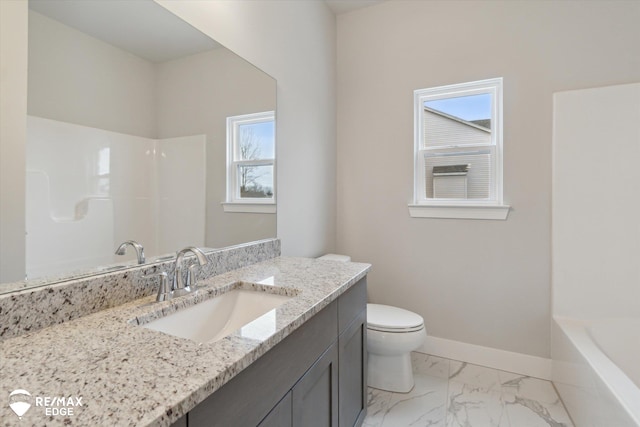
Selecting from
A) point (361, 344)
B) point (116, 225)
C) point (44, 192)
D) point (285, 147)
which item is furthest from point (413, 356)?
point (44, 192)

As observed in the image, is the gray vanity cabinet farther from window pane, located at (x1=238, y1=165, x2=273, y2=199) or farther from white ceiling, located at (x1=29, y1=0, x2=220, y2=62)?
white ceiling, located at (x1=29, y1=0, x2=220, y2=62)

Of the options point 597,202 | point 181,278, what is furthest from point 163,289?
point 597,202

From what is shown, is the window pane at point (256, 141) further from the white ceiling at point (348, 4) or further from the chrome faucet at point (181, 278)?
the white ceiling at point (348, 4)

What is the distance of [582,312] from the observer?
6.52 feet

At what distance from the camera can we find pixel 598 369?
1.44 m

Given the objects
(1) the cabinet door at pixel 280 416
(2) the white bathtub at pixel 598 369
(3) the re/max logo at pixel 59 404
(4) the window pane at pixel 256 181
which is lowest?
(2) the white bathtub at pixel 598 369

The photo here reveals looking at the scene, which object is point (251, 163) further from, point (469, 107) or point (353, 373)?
point (469, 107)

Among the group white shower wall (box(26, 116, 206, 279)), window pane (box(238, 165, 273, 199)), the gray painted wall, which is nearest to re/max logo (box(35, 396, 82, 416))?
white shower wall (box(26, 116, 206, 279))

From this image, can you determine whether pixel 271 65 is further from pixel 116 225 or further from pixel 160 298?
pixel 160 298

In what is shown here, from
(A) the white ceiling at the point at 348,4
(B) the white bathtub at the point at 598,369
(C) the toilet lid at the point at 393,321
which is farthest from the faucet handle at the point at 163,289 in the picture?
(A) the white ceiling at the point at 348,4

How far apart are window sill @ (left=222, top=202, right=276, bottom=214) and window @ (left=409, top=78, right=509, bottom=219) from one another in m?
1.18

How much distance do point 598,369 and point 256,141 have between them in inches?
78.5

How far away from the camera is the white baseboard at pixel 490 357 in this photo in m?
2.13

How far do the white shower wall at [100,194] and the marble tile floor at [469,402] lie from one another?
147 centimetres
